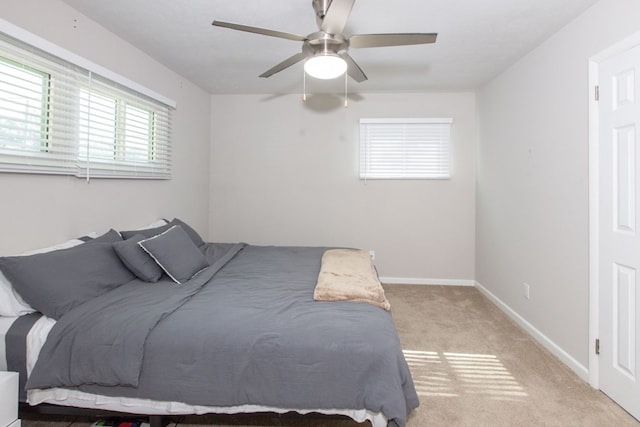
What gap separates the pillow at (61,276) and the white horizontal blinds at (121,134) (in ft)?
2.51

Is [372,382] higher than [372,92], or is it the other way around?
[372,92]

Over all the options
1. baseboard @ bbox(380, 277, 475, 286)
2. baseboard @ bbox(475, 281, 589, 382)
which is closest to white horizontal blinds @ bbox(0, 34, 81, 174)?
baseboard @ bbox(380, 277, 475, 286)

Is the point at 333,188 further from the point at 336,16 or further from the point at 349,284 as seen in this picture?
the point at 336,16

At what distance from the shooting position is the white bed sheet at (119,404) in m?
1.57

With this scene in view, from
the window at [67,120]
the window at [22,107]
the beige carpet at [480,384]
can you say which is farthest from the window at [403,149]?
the window at [22,107]

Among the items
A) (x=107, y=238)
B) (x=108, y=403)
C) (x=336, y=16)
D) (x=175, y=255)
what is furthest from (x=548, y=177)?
(x=107, y=238)

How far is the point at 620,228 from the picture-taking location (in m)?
2.06

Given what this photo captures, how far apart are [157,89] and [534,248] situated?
3.83 meters

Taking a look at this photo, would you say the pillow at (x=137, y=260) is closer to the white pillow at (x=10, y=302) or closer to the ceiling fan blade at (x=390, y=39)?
the white pillow at (x=10, y=302)

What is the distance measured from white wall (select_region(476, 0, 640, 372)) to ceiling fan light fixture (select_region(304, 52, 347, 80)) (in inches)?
65.6

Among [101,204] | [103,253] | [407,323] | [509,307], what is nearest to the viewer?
[103,253]

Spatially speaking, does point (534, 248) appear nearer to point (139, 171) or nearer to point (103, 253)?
point (103, 253)

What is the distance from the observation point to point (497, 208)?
382 centimetres

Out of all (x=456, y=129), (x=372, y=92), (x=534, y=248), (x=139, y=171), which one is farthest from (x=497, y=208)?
(x=139, y=171)
